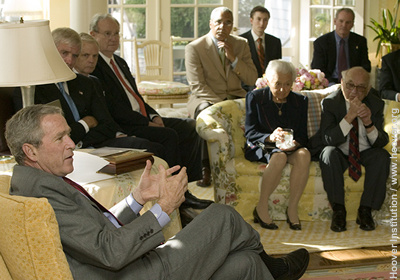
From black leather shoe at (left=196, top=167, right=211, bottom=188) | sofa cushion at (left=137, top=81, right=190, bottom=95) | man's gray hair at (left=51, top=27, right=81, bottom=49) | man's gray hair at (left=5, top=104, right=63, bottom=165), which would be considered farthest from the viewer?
sofa cushion at (left=137, top=81, right=190, bottom=95)

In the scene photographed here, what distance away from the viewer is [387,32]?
7.30 meters

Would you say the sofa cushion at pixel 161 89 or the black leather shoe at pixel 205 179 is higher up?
the sofa cushion at pixel 161 89

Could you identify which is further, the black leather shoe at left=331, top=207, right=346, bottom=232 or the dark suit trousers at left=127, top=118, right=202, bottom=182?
the dark suit trousers at left=127, top=118, right=202, bottom=182

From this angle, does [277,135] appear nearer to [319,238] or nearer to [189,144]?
[319,238]

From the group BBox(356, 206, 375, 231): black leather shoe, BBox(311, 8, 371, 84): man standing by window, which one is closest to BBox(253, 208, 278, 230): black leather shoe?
BBox(356, 206, 375, 231): black leather shoe

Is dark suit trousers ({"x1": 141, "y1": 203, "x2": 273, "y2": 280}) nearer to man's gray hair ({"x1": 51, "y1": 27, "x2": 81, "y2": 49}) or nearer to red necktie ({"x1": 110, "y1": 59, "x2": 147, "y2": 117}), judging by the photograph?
man's gray hair ({"x1": 51, "y1": 27, "x2": 81, "y2": 49})

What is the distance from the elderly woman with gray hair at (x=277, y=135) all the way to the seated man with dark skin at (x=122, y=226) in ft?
5.64

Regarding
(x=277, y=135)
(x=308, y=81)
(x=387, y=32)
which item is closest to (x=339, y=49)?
(x=387, y=32)

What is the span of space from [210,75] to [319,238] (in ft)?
6.30

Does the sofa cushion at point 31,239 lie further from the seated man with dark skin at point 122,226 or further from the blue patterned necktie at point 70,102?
the blue patterned necktie at point 70,102

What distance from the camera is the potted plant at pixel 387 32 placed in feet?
23.9

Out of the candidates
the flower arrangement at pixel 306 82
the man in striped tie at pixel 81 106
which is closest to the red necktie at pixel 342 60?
the flower arrangement at pixel 306 82

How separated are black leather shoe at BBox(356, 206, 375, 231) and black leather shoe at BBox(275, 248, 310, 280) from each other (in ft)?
4.58

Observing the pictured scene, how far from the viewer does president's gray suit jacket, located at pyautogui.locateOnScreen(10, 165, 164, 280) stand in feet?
6.54
